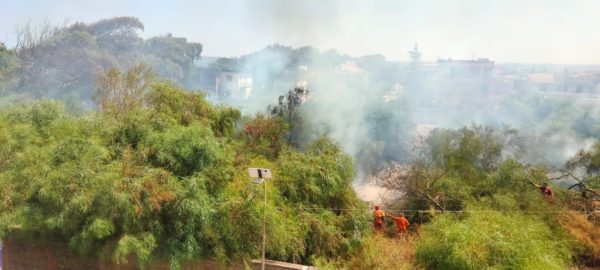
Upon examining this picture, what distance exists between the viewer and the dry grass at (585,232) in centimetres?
829

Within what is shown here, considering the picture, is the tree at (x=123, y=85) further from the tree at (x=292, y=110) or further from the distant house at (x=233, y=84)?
the distant house at (x=233, y=84)

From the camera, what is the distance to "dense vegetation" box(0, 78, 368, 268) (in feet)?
23.6

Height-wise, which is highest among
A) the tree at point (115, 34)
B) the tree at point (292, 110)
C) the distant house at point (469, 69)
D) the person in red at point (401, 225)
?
the tree at point (115, 34)

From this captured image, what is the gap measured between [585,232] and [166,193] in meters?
7.25

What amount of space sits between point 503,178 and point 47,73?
2593 centimetres

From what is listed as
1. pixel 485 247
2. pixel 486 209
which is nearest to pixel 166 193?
pixel 485 247

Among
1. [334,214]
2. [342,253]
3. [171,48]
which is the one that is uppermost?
[171,48]

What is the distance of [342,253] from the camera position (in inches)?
316

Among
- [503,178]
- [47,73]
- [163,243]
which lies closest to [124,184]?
[163,243]

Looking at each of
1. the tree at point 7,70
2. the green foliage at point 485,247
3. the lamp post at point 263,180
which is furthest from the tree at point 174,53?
the green foliage at point 485,247

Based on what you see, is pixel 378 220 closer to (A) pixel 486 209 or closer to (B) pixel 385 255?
(B) pixel 385 255

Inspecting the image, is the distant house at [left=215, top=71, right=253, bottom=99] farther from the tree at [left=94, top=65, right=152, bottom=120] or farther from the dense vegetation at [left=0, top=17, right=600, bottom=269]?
the dense vegetation at [left=0, top=17, right=600, bottom=269]

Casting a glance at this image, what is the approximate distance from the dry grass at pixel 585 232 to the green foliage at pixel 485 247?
0.93 metres

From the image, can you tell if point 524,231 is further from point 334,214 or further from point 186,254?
point 186,254
